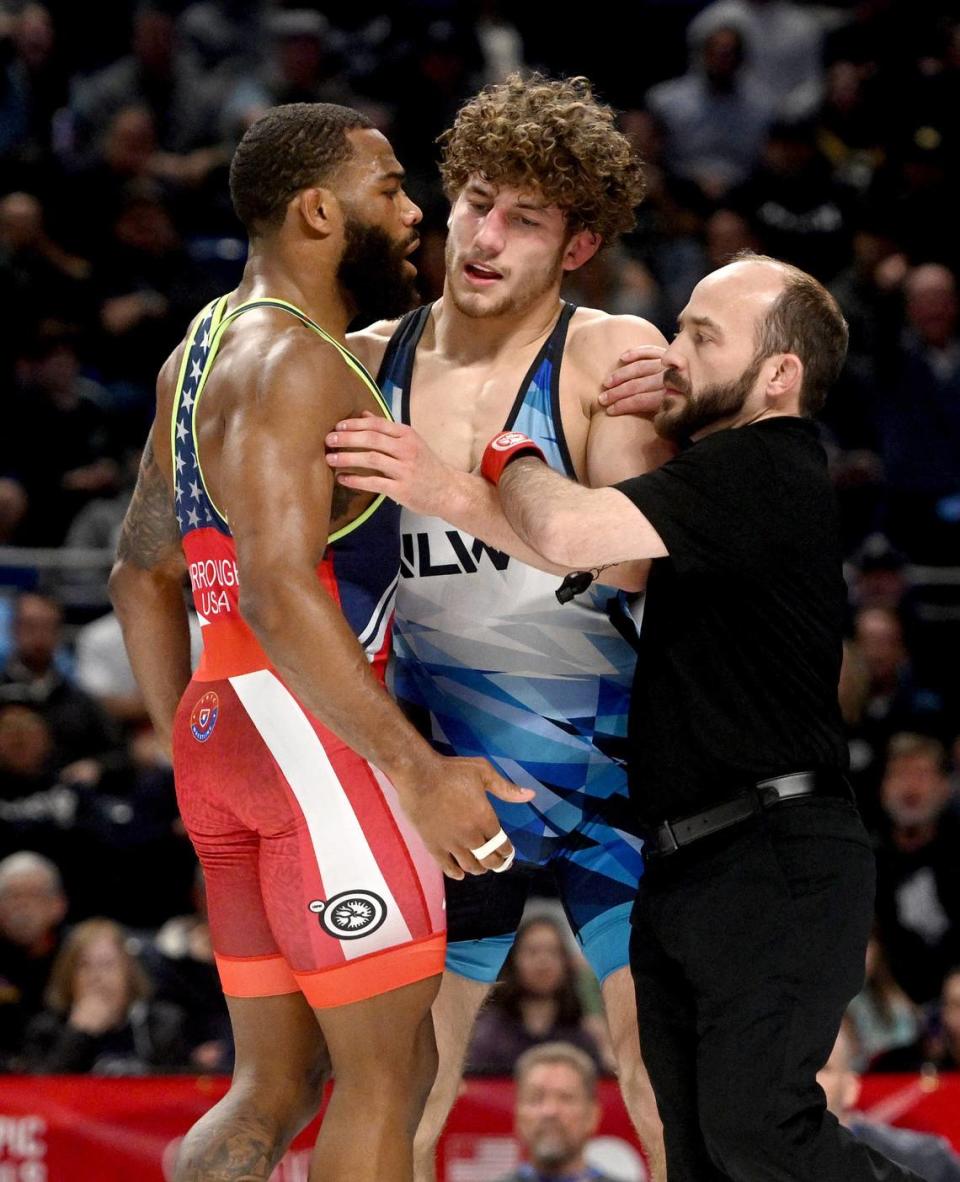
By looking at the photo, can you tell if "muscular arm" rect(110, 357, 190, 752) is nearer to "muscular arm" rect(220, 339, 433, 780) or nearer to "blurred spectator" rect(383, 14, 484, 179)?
"muscular arm" rect(220, 339, 433, 780)

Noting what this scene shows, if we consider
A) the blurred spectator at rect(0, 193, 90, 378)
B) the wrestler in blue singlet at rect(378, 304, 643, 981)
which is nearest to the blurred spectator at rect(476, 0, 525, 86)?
the blurred spectator at rect(0, 193, 90, 378)

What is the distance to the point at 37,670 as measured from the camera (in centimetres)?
897

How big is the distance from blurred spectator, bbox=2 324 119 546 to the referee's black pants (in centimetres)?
682

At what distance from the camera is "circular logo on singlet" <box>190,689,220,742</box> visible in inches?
159

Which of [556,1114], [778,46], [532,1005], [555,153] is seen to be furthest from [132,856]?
[778,46]

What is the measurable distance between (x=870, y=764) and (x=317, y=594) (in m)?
5.30

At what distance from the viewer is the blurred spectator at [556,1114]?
610 centimetres

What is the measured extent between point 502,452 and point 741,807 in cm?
92

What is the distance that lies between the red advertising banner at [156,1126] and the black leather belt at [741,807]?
2.67 meters

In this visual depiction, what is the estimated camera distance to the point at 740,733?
393 centimetres

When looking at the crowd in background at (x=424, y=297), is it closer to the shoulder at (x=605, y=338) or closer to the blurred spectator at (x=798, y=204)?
the blurred spectator at (x=798, y=204)

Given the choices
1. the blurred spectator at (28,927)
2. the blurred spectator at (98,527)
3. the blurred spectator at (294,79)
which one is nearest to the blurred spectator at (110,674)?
the blurred spectator at (98,527)

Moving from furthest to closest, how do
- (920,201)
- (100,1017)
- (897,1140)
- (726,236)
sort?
1. (920,201)
2. (726,236)
3. (100,1017)
4. (897,1140)

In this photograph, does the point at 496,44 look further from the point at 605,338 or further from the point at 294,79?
the point at 605,338
